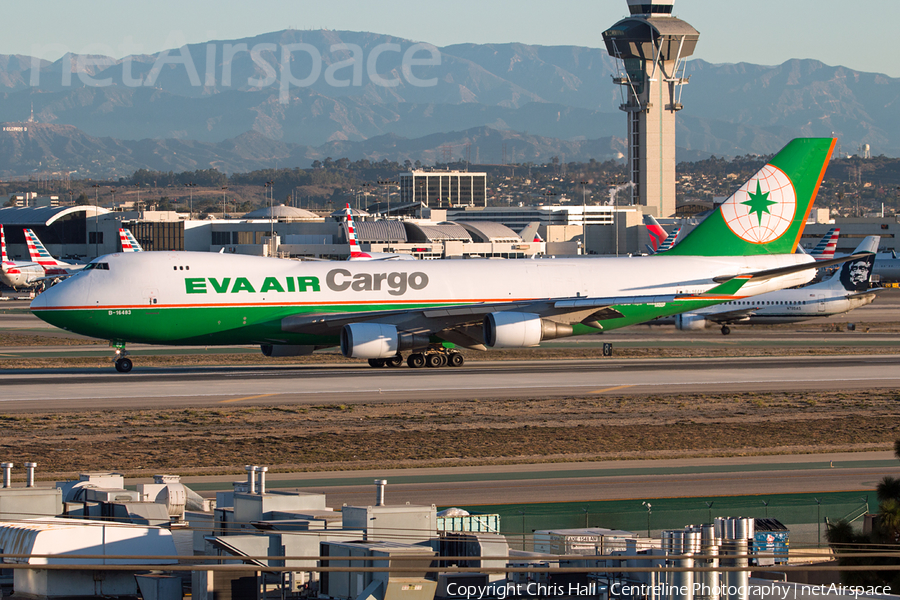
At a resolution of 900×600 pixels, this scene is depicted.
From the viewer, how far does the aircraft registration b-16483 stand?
145ft

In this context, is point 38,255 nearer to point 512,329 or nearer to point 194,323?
point 194,323

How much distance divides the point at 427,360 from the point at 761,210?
18.6 meters

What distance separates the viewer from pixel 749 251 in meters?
52.0

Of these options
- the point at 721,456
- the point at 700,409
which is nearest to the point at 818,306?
the point at 700,409

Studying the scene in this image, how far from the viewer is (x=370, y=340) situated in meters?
44.1

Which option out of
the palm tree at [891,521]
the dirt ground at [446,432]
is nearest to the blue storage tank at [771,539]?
the palm tree at [891,521]

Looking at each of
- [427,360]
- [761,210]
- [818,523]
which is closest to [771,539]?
[818,523]

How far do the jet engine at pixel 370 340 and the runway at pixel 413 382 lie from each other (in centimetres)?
118

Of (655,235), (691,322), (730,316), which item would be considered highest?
(655,235)

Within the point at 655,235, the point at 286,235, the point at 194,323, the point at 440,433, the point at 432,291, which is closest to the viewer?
the point at 440,433

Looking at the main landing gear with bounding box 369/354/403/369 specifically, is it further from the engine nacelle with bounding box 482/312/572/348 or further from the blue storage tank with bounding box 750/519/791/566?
the blue storage tank with bounding box 750/519/791/566

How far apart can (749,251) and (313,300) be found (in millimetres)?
22382

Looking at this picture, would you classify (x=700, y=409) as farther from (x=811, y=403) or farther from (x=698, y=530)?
(x=698, y=530)

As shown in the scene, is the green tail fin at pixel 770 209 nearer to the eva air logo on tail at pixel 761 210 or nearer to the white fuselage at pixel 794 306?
the eva air logo on tail at pixel 761 210
